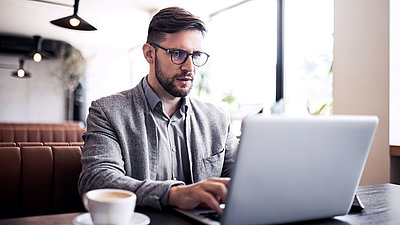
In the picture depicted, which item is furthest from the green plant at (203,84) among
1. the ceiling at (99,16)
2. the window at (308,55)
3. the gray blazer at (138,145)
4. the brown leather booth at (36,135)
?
the gray blazer at (138,145)

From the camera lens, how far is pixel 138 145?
51.1 inches

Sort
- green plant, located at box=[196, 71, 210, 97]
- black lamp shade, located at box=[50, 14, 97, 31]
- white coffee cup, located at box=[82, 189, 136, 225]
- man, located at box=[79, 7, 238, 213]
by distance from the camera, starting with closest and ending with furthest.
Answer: white coffee cup, located at box=[82, 189, 136, 225] → man, located at box=[79, 7, 238, 213] → black lamp shade, located at box=[50, 14, 97, 31] → green plant, located at box=[196, 71, 210, 97]

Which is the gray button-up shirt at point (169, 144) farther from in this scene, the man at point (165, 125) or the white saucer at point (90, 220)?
the white saucer at point (90, 220)

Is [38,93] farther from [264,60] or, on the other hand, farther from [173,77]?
[173,77]

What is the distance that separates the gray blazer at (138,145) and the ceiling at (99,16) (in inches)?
164

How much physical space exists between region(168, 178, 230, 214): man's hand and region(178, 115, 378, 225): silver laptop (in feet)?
0.11

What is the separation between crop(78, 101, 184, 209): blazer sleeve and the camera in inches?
36.7

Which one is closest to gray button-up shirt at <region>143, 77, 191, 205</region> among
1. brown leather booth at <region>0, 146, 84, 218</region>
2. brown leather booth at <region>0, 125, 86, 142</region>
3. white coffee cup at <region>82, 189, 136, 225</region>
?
brown leather booth at <region>0, 146, 84, 218</region>

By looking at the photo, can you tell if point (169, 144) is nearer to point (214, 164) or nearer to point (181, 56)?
point (214, 164)

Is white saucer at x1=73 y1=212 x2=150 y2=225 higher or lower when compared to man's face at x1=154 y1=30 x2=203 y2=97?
lower

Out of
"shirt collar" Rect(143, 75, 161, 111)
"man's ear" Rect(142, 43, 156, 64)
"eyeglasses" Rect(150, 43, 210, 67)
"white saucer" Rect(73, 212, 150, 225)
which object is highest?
"man's ear" Rect(142, 43, 156, 64)

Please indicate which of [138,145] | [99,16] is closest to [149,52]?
[138,145]

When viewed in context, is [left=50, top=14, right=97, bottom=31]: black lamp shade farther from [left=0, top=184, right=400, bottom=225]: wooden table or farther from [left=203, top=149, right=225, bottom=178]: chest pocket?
[left=0, top=184, right=400, bottom=225]: wooden table

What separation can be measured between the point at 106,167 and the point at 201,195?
402 mm
